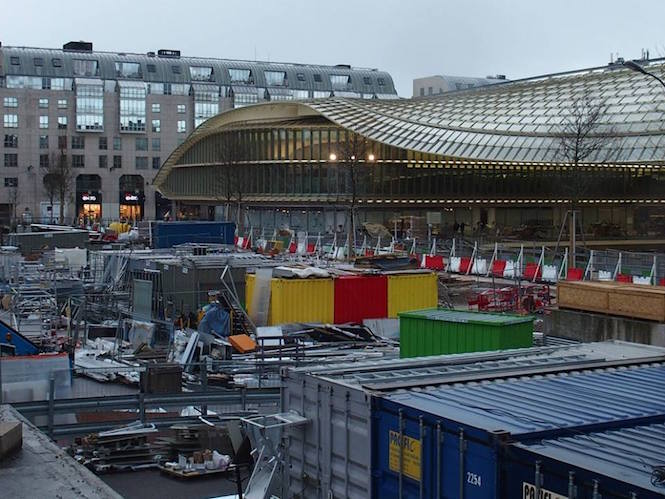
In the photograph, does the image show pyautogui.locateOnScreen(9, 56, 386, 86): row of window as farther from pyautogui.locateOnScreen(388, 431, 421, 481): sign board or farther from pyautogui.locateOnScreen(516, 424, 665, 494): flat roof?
pyautogui.locateOnScreen(516, 424, 665, 494): flat roof

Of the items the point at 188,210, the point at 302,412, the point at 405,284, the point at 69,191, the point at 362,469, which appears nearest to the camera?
the point at 362,469

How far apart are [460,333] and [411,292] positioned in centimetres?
1124

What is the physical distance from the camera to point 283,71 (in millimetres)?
131875

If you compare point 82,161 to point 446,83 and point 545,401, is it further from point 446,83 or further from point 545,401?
point 545,401

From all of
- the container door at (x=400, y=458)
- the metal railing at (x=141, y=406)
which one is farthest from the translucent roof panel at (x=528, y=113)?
the container door at (x=400, y=458)

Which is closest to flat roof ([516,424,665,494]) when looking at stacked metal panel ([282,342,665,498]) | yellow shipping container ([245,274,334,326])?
stacked metal panel ([282,342,665,498])

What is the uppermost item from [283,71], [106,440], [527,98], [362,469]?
[283,71]

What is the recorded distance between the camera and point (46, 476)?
11.5 m

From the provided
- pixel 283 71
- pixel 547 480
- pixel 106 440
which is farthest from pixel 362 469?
pixel 283 71

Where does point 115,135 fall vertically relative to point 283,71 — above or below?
below

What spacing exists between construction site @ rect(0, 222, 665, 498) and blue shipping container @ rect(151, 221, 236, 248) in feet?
25.1

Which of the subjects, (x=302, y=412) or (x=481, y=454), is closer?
(x=481, y=454)

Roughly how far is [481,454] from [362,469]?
1997 millimetres

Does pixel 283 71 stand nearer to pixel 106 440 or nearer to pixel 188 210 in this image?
pixel 188 210
